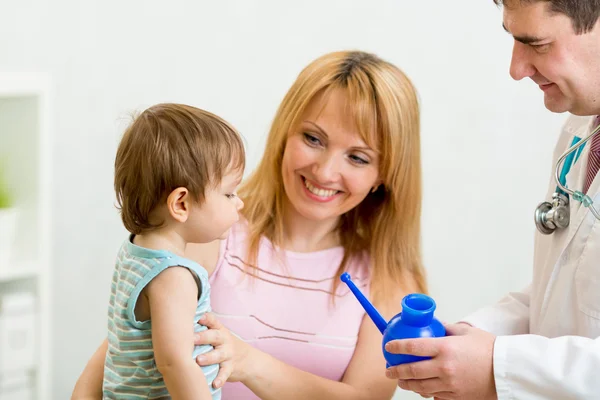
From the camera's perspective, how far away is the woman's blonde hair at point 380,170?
6.20 ft

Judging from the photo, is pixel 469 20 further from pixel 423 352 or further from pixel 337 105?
pixel 423 352

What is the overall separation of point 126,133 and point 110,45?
108 centimetres

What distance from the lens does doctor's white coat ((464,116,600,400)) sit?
1.45 m

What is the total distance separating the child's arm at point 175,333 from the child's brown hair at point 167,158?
4.3 inches

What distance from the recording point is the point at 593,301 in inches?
60.4

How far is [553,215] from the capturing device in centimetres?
168

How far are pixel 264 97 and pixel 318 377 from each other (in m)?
1.11

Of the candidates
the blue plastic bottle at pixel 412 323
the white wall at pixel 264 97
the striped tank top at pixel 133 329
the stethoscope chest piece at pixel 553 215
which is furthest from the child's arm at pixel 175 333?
the white wall at pixel 264 97

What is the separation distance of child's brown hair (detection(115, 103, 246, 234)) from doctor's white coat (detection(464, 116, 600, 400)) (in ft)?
1.86

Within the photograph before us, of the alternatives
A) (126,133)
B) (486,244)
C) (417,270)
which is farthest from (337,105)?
(486,244)

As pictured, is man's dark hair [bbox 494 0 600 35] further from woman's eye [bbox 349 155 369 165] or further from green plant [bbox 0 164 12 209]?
green plant [bbox 0 164 12 209]

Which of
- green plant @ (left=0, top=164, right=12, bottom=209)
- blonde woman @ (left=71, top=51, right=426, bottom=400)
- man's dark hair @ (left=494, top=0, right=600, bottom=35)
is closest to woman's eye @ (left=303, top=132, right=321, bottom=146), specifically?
blonde woman @ (left=71, top=51, right=426, bottom=400)

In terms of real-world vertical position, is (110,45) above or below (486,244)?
above

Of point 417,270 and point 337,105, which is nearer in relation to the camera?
point 337,105
